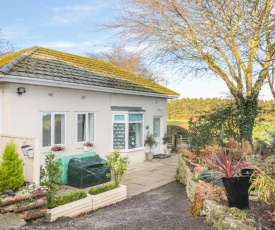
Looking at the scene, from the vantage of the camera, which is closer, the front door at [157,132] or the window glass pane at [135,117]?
the window glass pane at [135,117]

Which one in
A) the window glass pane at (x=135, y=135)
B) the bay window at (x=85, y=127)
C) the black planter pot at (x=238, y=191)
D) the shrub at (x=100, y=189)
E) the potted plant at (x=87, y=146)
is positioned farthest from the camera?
the window glass pane at (x=135, y=135)

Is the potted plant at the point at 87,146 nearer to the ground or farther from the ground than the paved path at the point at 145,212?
farther from the ground

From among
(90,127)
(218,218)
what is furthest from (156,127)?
(218,218)

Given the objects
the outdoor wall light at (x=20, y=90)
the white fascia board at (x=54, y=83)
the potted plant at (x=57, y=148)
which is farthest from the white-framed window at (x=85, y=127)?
the outdoor wall light at (x=20, y=90)

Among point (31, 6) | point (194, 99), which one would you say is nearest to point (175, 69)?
point (31, 6)

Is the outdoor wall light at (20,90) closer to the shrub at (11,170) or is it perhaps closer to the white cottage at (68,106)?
the white cottage at (68,106)

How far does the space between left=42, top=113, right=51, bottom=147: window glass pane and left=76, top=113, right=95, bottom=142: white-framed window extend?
146 cm

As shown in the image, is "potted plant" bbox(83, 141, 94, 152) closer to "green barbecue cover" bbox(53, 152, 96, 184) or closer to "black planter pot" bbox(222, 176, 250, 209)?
"green barbecue cover" bbox(53, 152, 96, 184)

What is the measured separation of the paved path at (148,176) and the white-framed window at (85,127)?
247 centimetres

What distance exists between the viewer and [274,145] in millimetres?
11094

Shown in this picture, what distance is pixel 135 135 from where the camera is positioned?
1474 cm

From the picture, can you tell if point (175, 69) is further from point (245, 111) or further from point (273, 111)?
point (273, 111)

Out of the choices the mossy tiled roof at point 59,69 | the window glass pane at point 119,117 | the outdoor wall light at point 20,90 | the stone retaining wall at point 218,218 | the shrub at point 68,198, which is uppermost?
the mossy tiled roof at point 59,69

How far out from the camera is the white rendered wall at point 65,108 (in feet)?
29.9
